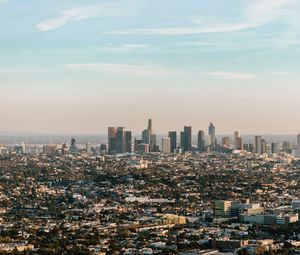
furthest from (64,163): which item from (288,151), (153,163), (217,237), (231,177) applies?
(217,237)

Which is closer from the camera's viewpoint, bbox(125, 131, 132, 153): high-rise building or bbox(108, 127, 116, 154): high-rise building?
bbox(108, 127, 116, 154): high-rise building

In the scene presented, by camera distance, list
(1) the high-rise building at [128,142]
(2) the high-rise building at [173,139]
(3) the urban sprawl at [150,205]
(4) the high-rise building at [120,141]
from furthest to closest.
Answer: (2) the high-rise building at [173,139]
(1) the high-rise building at [128,142]
(4) the high-rise building at [120,141]
(3) the urban sprawl at [150,205]

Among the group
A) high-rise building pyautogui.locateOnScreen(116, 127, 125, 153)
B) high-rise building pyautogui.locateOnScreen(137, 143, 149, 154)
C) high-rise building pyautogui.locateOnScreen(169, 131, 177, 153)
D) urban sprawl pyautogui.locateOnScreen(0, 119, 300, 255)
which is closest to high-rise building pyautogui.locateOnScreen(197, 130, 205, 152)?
high-rise building pyautogui.locateOnScreen(169, 131, 177, 153)

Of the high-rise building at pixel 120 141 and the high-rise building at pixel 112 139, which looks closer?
the high-rise building at pixel 120 141

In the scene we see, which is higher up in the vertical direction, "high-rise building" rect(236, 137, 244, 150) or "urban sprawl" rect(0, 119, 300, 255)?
"high-rise building" rect(236, 137, 244, 150)

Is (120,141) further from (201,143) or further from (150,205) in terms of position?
(150,205)

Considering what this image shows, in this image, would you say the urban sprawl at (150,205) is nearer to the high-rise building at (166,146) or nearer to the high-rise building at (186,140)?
the high-rise building at (166,146)

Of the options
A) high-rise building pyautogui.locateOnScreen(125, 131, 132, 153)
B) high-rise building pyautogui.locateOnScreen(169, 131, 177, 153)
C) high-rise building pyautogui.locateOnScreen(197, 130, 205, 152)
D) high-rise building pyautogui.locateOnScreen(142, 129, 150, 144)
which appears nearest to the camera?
high-rise building pyautogui.locateOnScreen(125, 131, 132, 153)

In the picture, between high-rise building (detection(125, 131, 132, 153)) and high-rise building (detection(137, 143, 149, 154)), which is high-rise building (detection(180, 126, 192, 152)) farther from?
high-rise building (detection(125, 131, 132, 153))

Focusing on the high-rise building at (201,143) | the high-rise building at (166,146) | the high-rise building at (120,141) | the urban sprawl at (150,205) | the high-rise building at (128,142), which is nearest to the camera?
the urban sprawl at (150,205)

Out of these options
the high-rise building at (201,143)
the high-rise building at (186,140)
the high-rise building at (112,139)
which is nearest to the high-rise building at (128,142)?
the high-rise building at (112,139)

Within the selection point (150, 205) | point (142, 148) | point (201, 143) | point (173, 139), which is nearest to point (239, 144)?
point (201, 143)

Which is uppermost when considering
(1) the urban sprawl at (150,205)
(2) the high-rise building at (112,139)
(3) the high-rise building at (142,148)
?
(2) the high-rise building at (112,139)
